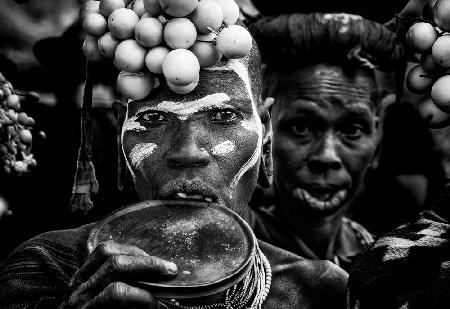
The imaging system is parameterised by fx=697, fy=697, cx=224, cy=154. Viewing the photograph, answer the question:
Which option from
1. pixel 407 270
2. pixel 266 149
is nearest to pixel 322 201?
pixel 266 149

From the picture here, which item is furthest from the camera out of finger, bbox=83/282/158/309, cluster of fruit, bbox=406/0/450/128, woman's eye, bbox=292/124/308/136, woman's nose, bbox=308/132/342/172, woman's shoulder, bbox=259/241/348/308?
woman's eye, bbox=292/124/308/136

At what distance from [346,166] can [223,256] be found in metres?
2.26

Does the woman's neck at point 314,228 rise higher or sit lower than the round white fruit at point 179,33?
lower

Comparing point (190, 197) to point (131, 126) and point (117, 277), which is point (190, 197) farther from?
point (117, 277)

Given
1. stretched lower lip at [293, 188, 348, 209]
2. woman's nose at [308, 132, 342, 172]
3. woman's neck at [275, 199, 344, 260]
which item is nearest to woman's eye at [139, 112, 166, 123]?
woman's nose at [308, 132, 342, 172]

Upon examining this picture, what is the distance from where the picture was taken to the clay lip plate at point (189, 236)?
103 inches

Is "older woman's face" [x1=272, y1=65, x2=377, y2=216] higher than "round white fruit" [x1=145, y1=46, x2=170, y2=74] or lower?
lower

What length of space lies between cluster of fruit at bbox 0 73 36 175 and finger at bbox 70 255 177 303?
1.45 meters

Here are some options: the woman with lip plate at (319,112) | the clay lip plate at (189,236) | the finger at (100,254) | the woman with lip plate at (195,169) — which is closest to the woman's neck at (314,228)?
the woman with lip plate at (319,112)

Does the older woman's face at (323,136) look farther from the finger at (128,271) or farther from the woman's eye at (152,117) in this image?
the finger at (128,271)

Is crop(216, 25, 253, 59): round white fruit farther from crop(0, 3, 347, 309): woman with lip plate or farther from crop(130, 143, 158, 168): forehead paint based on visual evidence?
crop(130, 143, 158, 168): forehead paint

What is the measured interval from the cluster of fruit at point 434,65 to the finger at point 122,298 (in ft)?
4.65

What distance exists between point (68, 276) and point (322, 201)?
7.40 ft

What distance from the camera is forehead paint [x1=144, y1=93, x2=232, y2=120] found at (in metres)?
3.06
